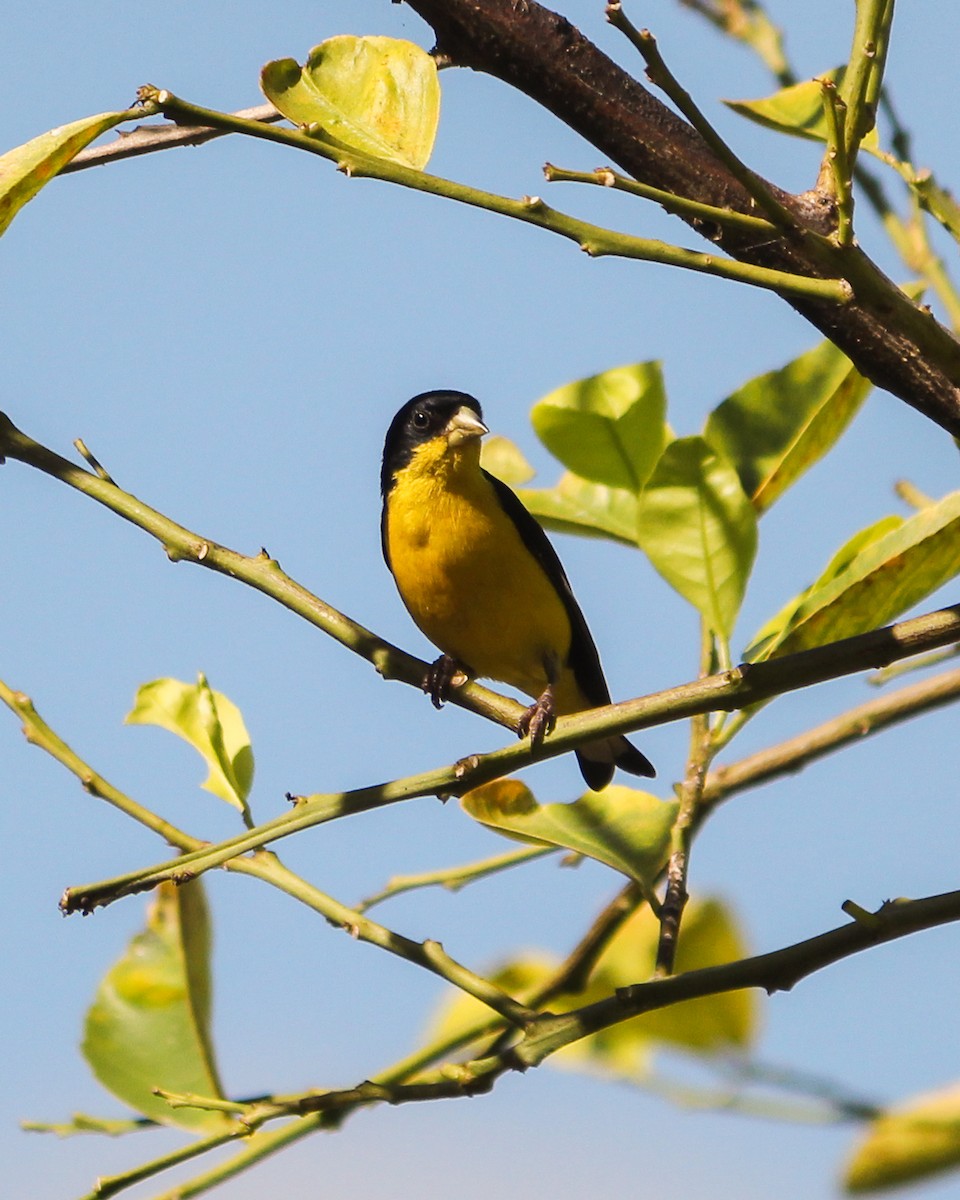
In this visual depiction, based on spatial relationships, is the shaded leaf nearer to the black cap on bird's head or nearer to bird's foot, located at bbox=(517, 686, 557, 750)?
bird's foot, located at bbox=(517, 686, 557, 750)

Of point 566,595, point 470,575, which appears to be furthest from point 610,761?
point 470,575

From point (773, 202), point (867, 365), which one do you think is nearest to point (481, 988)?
point (867, 365)

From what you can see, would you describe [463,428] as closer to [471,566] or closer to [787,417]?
[471,566]

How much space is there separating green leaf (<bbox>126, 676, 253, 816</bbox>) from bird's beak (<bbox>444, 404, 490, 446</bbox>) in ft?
7.39

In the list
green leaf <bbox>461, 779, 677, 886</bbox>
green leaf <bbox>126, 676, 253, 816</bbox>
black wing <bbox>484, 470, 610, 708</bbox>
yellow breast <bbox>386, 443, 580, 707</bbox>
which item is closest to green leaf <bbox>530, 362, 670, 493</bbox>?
green leaf <bbox>461, 779, 677, 886</bbox>

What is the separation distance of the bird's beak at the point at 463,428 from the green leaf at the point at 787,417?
2.23m

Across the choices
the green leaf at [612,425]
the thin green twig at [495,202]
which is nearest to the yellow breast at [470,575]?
the green leaf at [612,425]

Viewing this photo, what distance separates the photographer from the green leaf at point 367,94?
5.01ft

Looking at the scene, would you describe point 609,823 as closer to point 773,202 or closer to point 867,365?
point 867,365

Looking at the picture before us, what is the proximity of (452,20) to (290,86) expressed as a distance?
0.19 metres

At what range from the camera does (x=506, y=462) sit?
2.99 metres

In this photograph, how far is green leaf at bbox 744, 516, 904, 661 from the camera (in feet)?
7.22

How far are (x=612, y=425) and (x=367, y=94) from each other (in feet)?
3.00

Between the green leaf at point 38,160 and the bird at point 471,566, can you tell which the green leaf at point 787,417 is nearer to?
the green leaf at point 38,160
